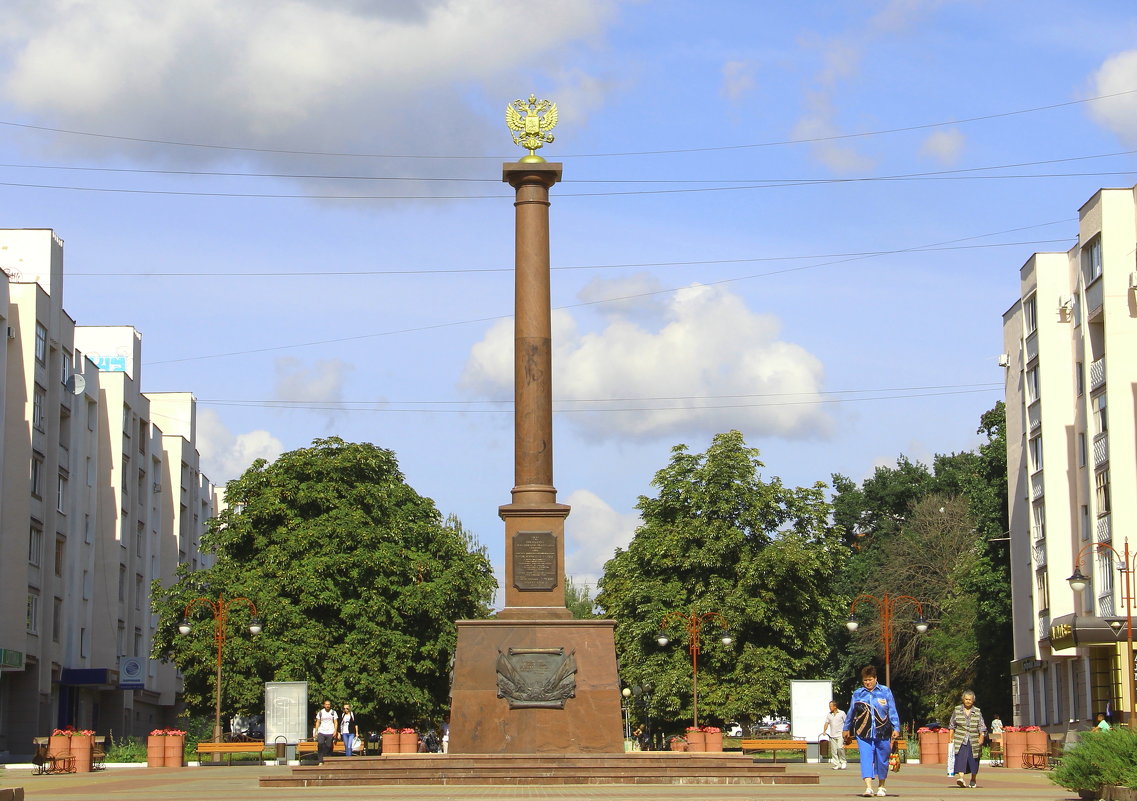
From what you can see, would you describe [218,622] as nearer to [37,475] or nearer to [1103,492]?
[37,475]

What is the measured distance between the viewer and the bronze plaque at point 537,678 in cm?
2798

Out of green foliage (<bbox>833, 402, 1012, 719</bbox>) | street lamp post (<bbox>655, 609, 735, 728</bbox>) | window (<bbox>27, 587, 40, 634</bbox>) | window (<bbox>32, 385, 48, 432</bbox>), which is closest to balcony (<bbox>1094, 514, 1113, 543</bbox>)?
street lamp post (<bbox>655, 609, 735, 728</bbox>)

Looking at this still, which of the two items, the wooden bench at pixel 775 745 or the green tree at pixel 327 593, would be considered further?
the green tree at pixel 327 593

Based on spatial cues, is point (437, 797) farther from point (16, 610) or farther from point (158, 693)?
point (158, 693)

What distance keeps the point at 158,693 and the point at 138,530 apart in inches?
405

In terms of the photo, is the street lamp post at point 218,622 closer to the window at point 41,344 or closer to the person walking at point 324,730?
the person walking at point 324,730

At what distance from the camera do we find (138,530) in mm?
78500

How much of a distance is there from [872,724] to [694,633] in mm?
28026

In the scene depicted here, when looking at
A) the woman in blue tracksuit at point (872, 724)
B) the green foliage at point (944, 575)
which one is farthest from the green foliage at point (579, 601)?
the woman in blue tracksuit at point (872, 724)

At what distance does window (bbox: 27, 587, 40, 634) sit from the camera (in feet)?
194

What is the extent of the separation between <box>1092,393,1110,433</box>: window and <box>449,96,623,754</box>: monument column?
2542 cm

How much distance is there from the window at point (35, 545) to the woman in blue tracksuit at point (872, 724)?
4376cm

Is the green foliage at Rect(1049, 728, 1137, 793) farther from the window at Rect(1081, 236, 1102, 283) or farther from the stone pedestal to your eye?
the window at Rect(1081, 236, 1102, 283)

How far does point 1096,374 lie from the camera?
166ft
